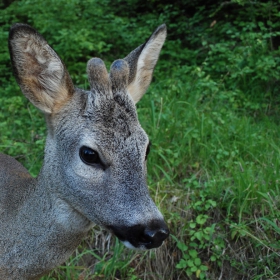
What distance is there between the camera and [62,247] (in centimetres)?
265

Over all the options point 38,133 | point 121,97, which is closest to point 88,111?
point 121,97

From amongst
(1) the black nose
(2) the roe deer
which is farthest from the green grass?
(1) the black nose

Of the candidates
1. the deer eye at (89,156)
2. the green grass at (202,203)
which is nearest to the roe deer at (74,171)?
the deer eye at (89,156)

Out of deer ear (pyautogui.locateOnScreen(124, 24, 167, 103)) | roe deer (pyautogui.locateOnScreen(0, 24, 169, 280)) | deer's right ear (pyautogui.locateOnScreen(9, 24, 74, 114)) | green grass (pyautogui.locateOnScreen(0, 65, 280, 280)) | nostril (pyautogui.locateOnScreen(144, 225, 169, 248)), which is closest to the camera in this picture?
nostril (pyautogui.locateOnScreen(144, 225, 169, 248))

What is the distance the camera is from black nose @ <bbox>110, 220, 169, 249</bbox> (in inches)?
86.3

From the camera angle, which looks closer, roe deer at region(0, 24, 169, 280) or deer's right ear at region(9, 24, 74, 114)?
roe deer at region(0, 24, 169, 280)

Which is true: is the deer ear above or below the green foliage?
above

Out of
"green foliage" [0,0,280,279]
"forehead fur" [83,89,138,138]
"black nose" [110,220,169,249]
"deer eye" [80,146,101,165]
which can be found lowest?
"green foliage" [0,0,280,279]

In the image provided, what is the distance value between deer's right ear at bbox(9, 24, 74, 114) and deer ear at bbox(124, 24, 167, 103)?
420 millimetres

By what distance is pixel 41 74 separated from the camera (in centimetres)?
263

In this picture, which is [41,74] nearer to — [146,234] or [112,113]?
[112,113]

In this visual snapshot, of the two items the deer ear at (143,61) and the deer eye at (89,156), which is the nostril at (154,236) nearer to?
the deer eye at (89,156)

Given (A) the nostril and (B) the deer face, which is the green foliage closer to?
(B) the deer face

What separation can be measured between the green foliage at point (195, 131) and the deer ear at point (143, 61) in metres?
1.25
